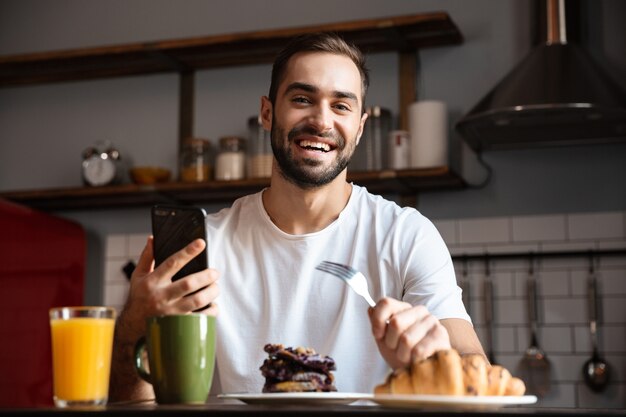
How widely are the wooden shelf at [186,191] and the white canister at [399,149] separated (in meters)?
0.07

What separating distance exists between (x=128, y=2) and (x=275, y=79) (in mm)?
2268

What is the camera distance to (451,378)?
3.56ft

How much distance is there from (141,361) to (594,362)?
99.8 inches

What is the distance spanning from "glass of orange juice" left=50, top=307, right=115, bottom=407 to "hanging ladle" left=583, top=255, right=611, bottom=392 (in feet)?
8.34

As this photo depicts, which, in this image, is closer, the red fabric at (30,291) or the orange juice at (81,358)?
the orange juice at (81,358)

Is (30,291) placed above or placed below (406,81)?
below

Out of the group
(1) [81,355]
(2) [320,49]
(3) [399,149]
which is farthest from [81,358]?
(3) [399,149]

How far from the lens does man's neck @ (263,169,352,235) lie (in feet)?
6.88

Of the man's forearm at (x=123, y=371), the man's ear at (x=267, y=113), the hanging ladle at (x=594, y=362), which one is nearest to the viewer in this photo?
the man's forearm at (x=123, y=371)

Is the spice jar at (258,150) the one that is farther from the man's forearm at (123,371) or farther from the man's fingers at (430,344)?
the man's fingers at (430,344)

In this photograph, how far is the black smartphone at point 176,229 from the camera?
147 centimetres

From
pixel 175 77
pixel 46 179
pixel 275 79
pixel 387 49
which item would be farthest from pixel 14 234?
pixel 275 79

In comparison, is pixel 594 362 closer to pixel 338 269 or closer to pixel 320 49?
pixel 320 49

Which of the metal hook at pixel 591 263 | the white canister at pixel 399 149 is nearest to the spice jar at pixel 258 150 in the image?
the white canister at pixel 399 149
